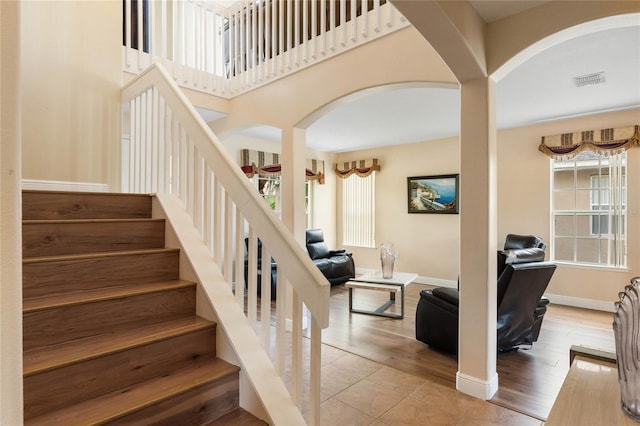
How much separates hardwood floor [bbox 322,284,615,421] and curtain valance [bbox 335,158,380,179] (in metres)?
3.11

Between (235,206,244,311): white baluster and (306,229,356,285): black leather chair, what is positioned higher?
(235,206,244,311): white baluster

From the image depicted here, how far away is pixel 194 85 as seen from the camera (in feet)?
13.3

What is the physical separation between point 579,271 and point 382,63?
13.8 ft

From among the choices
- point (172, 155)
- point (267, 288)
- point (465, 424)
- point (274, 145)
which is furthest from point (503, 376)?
point (274, 145)

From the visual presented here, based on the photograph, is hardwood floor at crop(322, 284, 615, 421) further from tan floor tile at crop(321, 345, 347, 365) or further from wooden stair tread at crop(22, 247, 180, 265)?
wooden stair tread at crop(22, 247, 180, 265)

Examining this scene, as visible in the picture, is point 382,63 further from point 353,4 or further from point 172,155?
point 172,155

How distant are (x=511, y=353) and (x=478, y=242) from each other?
156 cm

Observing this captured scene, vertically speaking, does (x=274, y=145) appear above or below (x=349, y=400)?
above

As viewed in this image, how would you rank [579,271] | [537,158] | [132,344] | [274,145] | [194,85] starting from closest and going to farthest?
[132,344]
[194,85]
[579,271]
[537,158]
[274,145]

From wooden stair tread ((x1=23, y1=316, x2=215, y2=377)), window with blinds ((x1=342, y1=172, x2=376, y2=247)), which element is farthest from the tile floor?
window with blinds ((x1=342, y1=172, x2=376, y2=247))

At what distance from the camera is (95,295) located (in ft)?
5.25

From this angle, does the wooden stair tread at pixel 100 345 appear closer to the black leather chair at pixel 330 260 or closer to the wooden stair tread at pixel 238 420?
the wooden stair tread at pixel 238 420

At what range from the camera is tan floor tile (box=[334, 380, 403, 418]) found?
231cm

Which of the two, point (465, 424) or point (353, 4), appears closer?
point (465, 424)
